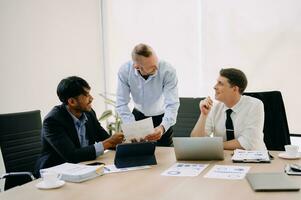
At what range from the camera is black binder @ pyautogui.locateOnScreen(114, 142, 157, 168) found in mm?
2031

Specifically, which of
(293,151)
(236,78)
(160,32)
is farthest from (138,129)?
(160,32)

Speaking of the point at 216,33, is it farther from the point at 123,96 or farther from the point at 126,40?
the point at 123,96

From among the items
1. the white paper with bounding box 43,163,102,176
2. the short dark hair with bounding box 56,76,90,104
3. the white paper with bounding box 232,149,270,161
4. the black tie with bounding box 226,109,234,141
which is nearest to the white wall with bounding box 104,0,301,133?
the black tie with bounding box 226,109,234,141

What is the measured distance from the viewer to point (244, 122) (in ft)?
8.07

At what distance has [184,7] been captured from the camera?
4.14 m

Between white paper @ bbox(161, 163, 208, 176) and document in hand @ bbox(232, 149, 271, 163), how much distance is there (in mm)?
221

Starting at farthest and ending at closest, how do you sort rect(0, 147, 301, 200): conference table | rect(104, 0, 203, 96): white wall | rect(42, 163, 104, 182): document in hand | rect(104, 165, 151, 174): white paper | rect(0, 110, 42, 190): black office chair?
rect(104, 0, 203, 96): white wall
rect(0, 110, 42, 190): black office chair
rect(104, 165, 151, 174): white paper
rect(42, 163, 104, 182): document in hand
rect(0, 147, 301, 200): conference table

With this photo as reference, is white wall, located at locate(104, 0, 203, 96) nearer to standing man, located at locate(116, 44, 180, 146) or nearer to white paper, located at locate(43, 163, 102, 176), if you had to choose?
standing man, located at locate(116, 44, 180, 146)

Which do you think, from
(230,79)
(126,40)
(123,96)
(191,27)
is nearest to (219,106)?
(230,79)

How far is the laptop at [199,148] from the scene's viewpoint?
2014 millimetres

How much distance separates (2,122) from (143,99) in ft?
3.64

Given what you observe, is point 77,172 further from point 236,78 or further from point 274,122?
point 274,122

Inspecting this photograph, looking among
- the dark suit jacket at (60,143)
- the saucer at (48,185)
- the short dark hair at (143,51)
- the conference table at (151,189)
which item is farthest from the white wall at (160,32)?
the saucer at (48,185)

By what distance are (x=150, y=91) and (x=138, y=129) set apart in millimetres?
804
